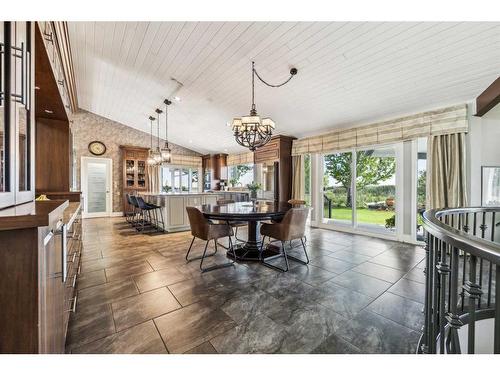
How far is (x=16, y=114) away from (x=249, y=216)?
214cm

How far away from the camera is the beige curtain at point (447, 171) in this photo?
11.4 ft

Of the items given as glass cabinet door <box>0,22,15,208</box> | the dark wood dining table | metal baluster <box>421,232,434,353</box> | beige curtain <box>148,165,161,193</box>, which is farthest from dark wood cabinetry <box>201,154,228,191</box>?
metal baluster <box>421,232,434,353</box>

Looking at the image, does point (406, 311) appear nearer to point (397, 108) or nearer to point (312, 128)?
point (397, 108)

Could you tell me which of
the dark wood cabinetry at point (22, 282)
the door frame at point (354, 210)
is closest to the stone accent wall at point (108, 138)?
the door frame at point (354, 210)

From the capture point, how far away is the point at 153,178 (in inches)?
332

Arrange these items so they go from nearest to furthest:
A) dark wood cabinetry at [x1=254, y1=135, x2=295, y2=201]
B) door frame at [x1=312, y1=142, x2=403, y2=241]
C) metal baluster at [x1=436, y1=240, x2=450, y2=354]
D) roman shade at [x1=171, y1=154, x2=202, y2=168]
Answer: metal baluster at [x1=436, y1=240, x2=450, y2=354] → door frame at [x1=312, y1=142, x2=403, y2=241] → dark wood cabinetry at [x1=254, y1=135, x2=295, y2=201] → roman shade at [x1=171, y1=154, x2=202, y2=168]

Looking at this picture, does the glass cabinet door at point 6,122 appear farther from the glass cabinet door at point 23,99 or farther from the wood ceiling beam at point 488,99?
the wood ceiling beam at point 488,99

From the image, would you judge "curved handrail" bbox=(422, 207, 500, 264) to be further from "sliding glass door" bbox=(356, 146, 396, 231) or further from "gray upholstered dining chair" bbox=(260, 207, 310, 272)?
"sliding glass door" bbox=(356, 146, 396, 231)

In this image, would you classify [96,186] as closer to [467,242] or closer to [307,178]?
[307,178]

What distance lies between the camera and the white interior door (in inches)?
296

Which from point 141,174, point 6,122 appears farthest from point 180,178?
point 6,122

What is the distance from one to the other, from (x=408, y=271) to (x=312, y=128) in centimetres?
352

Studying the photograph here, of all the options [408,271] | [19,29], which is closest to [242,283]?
[408,271]

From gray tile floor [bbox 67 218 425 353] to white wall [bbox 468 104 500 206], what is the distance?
1.36 metres
